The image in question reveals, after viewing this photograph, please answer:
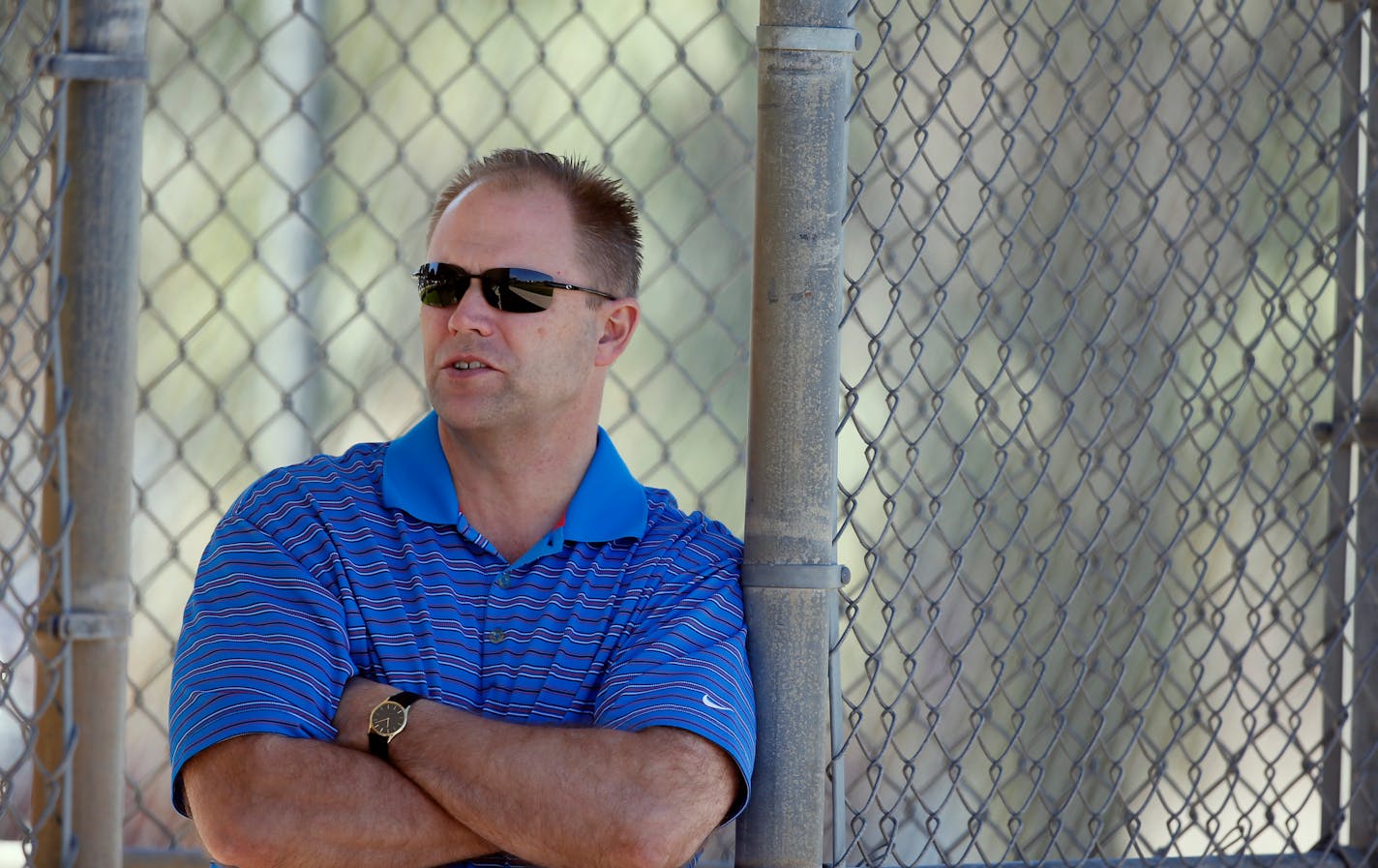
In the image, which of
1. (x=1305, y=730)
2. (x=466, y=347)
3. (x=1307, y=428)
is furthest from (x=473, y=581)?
(x=1305, y=730)

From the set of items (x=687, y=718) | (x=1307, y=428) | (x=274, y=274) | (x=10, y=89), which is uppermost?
(x=10, y=89)

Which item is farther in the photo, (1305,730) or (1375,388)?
(1305,730)

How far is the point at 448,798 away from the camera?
1.57m

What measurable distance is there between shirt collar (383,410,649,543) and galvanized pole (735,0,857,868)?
218mm

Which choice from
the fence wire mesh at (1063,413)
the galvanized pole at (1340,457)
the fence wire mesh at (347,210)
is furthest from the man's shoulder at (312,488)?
the galvanized pole at (1340,457)

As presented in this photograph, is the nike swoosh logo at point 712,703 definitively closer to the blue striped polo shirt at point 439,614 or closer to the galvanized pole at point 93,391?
the blue striped polo shirt at point 439,614

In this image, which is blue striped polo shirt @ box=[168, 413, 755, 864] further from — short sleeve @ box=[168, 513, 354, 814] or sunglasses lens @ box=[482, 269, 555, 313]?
sunglasses lens @ box=[482, 269, 555, 313]

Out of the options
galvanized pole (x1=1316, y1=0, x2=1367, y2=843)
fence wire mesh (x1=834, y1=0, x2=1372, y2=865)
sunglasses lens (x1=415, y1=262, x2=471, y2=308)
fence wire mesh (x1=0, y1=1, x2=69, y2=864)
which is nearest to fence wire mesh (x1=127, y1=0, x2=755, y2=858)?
fence wire mesh (x1=0, y1=1, x2=69, y2=864)

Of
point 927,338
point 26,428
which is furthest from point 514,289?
point 927,338

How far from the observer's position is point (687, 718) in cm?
162

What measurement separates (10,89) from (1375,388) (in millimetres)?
2513

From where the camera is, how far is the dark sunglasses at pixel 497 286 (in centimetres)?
183

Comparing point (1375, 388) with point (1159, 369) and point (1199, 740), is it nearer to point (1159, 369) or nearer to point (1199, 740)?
point (1159, 369)

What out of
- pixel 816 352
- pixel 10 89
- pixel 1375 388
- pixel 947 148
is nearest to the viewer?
pixel 816 352
